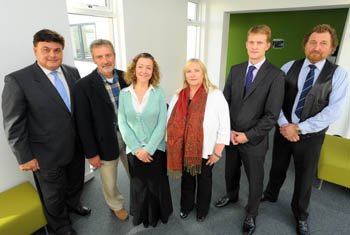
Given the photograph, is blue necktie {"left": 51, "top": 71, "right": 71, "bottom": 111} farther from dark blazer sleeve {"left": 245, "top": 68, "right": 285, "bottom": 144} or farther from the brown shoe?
dark blazer sleeve {"left": 245, "top": 68, "right": 285, "bottom": 144}

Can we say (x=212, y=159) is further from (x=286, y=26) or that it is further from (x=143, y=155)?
(x=286, y=26)

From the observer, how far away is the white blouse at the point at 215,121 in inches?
66.8

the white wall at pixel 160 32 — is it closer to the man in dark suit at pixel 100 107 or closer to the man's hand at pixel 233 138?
the man in dark suit at pixel 100 107

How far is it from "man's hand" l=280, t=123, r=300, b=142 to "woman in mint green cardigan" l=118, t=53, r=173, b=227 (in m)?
1.06

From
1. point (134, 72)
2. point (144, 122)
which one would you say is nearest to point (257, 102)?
point (144, 122)

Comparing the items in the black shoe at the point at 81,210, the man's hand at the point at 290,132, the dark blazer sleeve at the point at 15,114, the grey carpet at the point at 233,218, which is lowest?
the grey carpet at the point at 233,218

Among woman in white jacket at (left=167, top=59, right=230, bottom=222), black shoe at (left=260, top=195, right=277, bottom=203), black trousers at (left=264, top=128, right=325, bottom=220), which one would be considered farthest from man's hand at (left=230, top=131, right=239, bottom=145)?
black shoe at (left=260, top=195, right=277, bottom=203)

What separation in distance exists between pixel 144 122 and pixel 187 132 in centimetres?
38

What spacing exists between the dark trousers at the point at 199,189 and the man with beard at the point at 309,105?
784 millimetres

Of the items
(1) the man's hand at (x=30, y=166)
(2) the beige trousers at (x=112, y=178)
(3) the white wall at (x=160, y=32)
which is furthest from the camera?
(3) the white wall at (x=160, y=32)

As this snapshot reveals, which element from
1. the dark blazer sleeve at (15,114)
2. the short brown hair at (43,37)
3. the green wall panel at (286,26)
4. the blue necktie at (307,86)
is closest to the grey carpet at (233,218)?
the dark blazer sleeve at (15,114)

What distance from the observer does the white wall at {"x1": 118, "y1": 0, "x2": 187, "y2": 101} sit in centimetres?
313

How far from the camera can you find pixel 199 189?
6.58ft

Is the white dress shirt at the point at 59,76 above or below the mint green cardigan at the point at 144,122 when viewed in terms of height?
above
